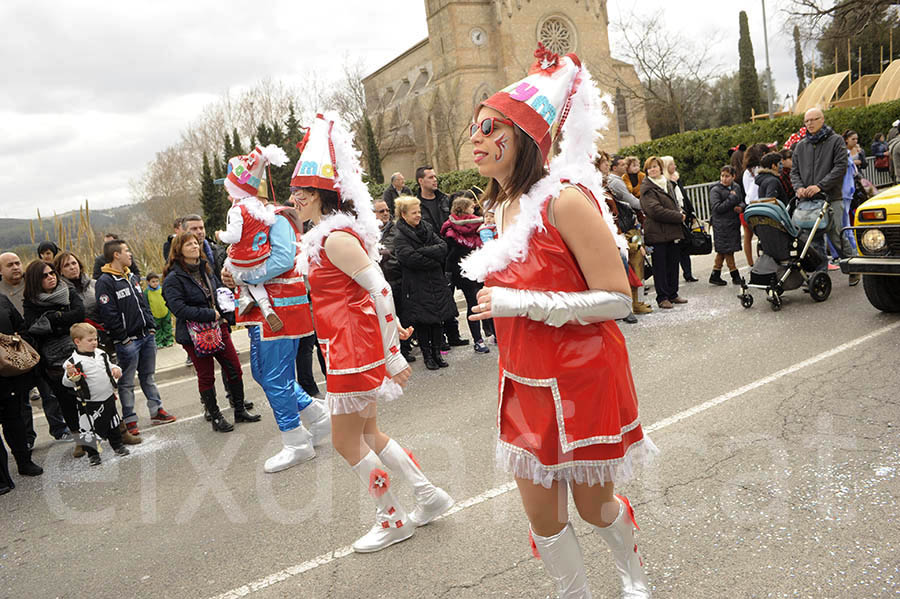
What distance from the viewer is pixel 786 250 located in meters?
8.09

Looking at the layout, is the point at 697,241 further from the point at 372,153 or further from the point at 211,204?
the point at 372,153

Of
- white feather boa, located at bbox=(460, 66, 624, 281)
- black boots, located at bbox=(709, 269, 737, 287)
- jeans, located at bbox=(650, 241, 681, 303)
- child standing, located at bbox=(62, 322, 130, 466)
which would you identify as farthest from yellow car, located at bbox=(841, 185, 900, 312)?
child standing, located at bbox=(62, 322, 130, 466)

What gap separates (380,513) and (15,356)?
4055 mm

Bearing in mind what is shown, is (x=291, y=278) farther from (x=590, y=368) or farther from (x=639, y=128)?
(x=639, y=128)

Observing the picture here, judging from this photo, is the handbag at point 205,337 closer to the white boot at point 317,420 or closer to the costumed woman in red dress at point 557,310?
the white boot at point 317,420

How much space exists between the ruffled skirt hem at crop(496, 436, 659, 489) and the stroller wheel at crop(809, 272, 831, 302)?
22.1 feet

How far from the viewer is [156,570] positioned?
12.5 ft

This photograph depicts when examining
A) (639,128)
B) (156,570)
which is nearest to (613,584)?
(156,570)

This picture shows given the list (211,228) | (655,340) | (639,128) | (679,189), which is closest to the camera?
(655,340)

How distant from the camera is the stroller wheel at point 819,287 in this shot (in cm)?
803

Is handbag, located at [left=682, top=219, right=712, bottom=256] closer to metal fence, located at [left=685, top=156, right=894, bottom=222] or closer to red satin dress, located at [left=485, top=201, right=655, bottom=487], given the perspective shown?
red satin dress, located at [left=485, top=201, right=655, bottom=487]

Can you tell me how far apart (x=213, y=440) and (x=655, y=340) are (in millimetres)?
4786

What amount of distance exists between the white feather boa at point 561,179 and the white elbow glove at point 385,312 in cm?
114

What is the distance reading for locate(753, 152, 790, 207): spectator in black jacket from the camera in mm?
9039
